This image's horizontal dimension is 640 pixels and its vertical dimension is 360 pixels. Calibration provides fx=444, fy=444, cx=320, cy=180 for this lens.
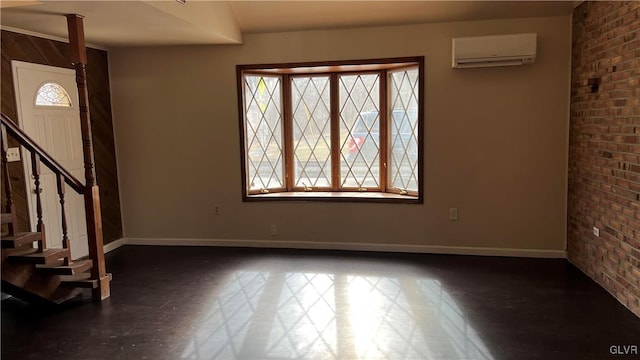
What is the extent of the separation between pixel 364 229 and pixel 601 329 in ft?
7.70

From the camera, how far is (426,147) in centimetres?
447

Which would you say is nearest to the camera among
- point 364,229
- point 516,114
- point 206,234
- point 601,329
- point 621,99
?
point 601,329

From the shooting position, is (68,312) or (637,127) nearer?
(637,127)

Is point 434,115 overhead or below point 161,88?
below

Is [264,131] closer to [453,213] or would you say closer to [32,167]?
[453,213]

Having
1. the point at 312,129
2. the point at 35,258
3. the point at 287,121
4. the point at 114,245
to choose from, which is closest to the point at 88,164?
the point at 35,258

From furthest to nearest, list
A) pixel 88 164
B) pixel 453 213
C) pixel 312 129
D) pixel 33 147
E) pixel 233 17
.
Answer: pixel 312 129, pixel 453 213, pixel 233 17, pixel 88 164, pixel 33 147

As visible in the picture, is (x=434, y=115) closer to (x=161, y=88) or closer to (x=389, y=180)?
(x=389, y=180)

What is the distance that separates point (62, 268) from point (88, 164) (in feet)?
2.64

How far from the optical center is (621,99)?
317cm

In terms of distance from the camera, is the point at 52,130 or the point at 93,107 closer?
the point at 52,130

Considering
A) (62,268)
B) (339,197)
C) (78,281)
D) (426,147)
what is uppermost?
(426,147)

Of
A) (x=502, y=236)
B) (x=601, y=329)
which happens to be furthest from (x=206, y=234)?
(x=601, y=329)

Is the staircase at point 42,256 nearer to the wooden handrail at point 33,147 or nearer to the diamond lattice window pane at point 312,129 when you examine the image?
the wooden handrail at point 33,147
